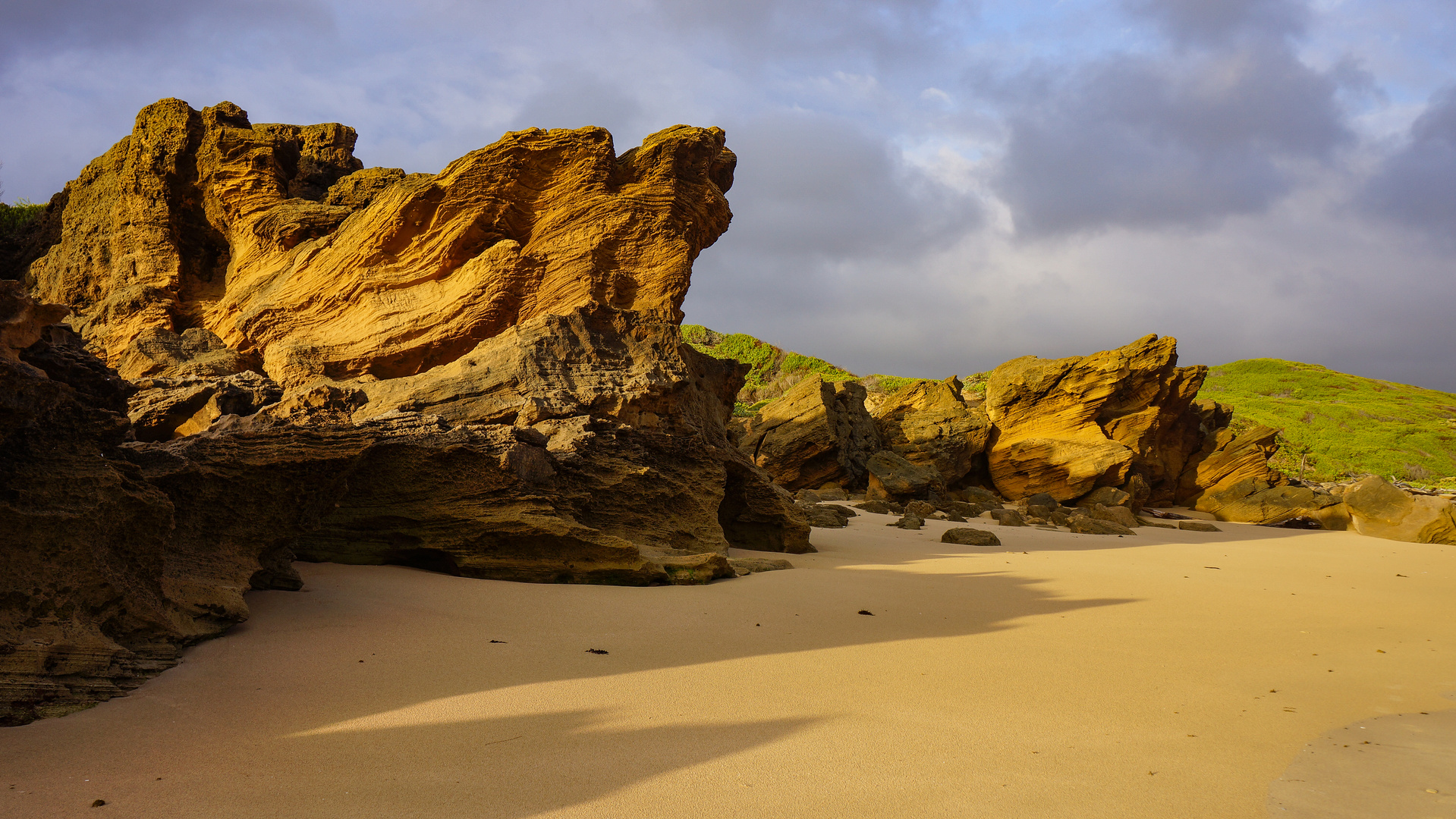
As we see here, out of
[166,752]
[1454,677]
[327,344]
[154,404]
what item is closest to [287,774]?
[166,752]

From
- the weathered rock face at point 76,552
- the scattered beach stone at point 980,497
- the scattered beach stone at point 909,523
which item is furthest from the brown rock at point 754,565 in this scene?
the scattered beach stone at point 980,497

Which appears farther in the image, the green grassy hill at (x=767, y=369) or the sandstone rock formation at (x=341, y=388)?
the green grassy hill at (x=767, y=369)

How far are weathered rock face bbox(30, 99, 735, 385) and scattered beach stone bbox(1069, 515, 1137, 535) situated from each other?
9.13 m

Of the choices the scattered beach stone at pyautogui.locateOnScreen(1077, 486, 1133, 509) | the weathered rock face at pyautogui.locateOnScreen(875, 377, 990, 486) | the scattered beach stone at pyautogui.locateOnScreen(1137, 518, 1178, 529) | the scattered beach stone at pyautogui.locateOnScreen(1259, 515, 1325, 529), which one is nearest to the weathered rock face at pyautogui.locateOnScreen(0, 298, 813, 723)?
the weathered rock face at pyautogui.locateOnScreen(875, 377, 990, 486)

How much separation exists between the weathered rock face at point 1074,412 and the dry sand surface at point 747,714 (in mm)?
14759

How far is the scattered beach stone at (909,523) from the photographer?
1275cm

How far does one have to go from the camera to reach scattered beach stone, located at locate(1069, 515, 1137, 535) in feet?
46.3

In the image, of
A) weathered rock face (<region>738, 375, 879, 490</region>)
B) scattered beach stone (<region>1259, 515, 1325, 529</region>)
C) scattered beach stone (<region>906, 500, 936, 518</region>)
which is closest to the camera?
scattered beach stone (<region>906, 500, 936, 518</region>)

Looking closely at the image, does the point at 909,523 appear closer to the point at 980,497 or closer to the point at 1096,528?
the point at 1096,528

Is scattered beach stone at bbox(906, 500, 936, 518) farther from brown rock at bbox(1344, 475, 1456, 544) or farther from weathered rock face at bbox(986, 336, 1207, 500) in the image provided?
brown rock at bbox(1344, 475, 1456, 544)

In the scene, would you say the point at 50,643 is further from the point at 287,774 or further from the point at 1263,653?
the point at 1263,653

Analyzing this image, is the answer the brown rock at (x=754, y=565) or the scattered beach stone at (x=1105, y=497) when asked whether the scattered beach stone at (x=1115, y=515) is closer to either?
the scattered beach stone at (x=1105, y=497)

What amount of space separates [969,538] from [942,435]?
440 inches

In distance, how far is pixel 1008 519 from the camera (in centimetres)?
1495
